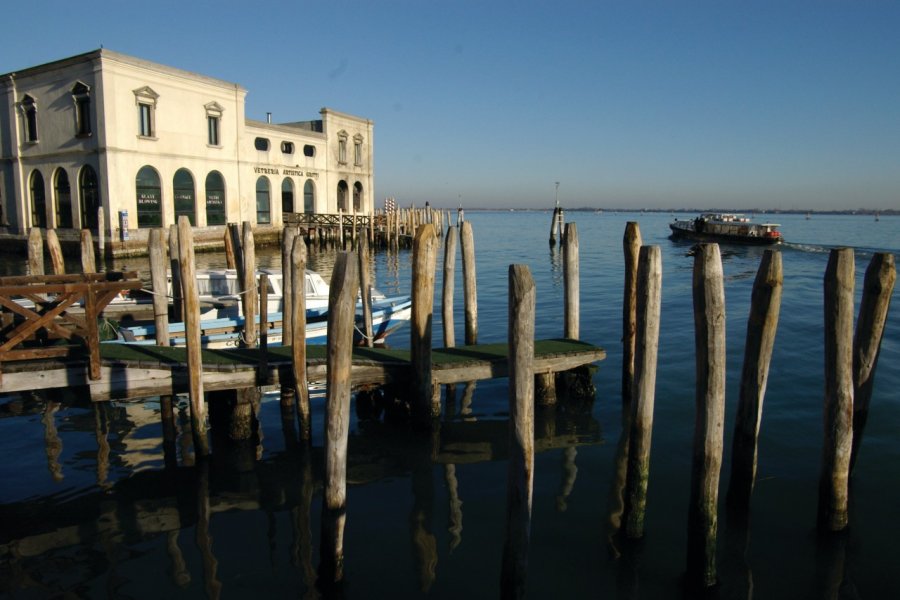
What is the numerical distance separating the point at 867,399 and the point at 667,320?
11.9 m

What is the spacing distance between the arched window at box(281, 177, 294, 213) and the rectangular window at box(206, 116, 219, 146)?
670 centimetres

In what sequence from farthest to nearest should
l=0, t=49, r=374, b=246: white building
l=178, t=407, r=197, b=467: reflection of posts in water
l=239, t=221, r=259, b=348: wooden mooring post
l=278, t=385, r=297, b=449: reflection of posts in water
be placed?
l=0, t=49, r=374, b=246: white building < l=239, t=221, r=259, b=348: wooden mooring post < l=278, t=385, r=297, b=449: reflection of posts in water < l=178, t=407, r=197, b=467: reflection of posts in water

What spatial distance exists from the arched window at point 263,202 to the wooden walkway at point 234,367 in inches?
1326

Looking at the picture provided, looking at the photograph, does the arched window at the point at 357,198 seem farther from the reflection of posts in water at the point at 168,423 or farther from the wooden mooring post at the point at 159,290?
the reflection of posts in water at the point at 168,423

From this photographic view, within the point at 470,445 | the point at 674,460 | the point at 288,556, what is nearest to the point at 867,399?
the point at 674,460

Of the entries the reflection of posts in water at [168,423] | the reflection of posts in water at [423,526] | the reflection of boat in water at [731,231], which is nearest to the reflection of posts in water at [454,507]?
the reflection of posts in water at [423,526]

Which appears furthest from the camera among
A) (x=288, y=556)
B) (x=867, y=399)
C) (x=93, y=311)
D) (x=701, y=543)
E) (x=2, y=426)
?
(x=2, y=426)

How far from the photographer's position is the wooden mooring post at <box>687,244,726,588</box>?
596 centimetres

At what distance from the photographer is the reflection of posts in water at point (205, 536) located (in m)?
6.29

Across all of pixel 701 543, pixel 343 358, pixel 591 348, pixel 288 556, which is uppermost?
pixel 343 358

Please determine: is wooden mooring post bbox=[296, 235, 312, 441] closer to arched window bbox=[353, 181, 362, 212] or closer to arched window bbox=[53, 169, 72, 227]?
arched window bbox=[53, 169, 72, 227]

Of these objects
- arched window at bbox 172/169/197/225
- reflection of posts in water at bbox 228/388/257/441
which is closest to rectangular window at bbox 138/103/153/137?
arched window at bbox 172/169/197/225

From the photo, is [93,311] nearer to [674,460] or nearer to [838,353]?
[674,460]

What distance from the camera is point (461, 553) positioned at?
6.81 meters
